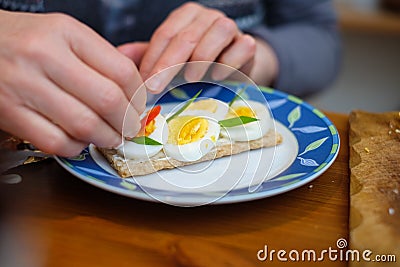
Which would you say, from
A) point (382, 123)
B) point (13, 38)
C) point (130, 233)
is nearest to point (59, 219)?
point (130, 233)

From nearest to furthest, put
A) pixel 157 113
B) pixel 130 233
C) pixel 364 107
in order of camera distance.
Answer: pixel 130 233 → pixel 157 113 → pixel 364 107

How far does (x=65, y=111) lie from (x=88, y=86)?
4 cm

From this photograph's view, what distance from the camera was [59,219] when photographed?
1.88 feet

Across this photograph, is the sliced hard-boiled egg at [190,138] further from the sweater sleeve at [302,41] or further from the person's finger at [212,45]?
the sweater sleeve at [302,41]

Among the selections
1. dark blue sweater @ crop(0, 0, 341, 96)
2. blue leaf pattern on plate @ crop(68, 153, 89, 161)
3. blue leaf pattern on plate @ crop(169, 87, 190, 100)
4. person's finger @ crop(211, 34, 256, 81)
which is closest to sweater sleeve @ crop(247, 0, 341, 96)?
dark blue sweater @ crop(0, 0, 341, 96)

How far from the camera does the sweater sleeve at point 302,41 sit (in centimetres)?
123

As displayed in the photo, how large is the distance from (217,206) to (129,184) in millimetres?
103

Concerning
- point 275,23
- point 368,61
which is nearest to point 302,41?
point 275,23

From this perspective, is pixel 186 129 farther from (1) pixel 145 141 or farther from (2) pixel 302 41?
(2) pixel 302 41

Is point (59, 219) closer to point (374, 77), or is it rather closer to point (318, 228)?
point (318, 228)

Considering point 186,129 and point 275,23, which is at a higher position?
point 186,129

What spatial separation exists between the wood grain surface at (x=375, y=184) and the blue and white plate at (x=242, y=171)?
0.04 m

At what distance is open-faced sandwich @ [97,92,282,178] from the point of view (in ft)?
2.17

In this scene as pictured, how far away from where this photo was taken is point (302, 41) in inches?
50.8
